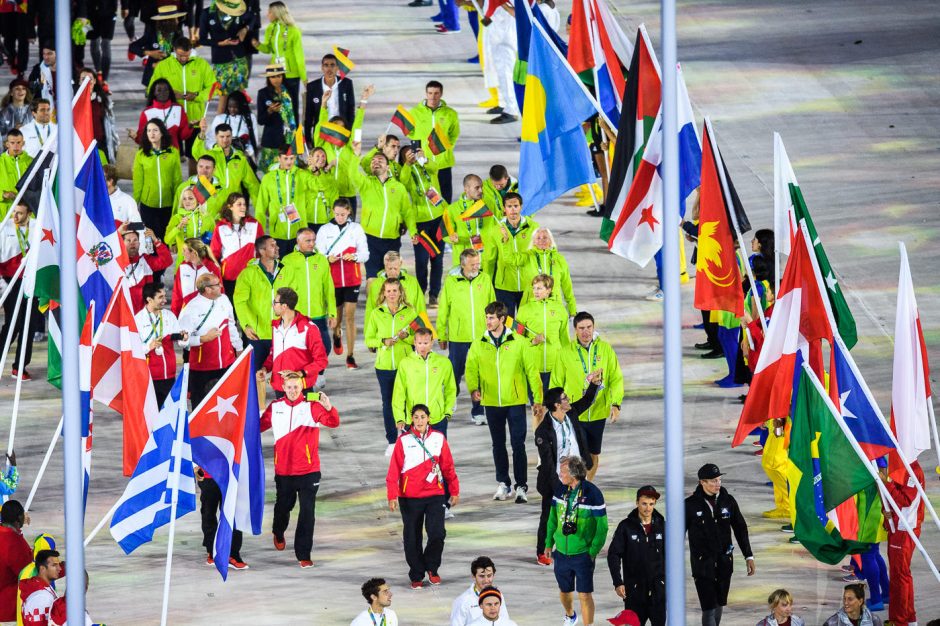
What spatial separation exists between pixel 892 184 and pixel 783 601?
42.6ft

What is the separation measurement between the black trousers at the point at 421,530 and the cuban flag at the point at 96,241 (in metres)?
3.06

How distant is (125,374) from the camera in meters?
16.8

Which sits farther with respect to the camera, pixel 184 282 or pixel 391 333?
pixel 184 282

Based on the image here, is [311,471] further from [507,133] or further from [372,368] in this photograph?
[507,133]

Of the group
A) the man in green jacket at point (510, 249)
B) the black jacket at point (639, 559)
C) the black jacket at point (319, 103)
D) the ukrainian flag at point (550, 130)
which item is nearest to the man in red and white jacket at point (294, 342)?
the ukrainian flag at point (550, 130)

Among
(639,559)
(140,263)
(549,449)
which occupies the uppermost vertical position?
(140,263)

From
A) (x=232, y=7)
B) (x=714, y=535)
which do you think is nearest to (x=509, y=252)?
(x=714, y=535)

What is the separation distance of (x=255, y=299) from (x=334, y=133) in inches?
126

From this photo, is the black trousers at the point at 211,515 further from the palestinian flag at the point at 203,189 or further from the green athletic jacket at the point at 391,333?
the palestinian flag at the point at 203,189

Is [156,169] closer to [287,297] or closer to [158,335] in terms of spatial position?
[158,335]

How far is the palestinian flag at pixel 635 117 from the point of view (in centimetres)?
1769

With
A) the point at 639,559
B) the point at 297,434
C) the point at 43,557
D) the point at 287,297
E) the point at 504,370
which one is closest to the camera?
the point at 43,557

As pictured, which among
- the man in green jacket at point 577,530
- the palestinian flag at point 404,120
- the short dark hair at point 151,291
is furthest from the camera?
the palestinian flag at point 404,120

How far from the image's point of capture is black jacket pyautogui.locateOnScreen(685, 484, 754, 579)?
16453 mm
